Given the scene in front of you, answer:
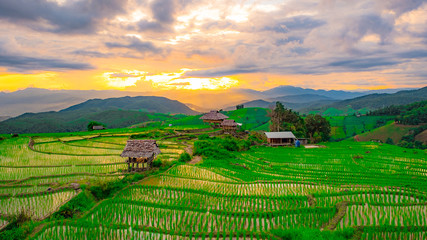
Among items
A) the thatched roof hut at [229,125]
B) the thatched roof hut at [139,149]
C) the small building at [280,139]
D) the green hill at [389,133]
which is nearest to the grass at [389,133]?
the green hill at [389,133]

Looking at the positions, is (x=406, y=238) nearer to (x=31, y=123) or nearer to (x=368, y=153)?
(x=368, y=153)

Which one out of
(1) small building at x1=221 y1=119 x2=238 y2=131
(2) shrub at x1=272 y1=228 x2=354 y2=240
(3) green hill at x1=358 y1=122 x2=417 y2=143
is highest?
(1) small building at x1=221 y1=119 x2=238 y2=131

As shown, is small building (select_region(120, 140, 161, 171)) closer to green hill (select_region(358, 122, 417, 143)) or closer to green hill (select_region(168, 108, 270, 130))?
green hill (select_region(168, 108, 270, 130))

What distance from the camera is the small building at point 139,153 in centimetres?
2125

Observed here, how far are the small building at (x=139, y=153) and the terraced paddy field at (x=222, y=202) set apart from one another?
1765mm

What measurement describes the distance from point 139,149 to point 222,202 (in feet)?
37.5

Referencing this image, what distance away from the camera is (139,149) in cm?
2173

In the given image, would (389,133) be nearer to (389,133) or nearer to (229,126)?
(389,133)

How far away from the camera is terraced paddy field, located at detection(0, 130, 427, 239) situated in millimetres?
10008

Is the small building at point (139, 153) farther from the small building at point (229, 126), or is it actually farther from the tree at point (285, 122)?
the tree at point (285, 122)

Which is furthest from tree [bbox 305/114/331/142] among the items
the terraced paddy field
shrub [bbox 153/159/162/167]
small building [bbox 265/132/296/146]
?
shrub [bbox 153/159/162/167]

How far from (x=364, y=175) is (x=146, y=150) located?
21.1m

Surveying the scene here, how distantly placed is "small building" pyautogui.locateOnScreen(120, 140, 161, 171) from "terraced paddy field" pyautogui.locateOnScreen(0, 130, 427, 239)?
69.5 inches

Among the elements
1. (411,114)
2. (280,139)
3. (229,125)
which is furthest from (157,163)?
(411,114)
